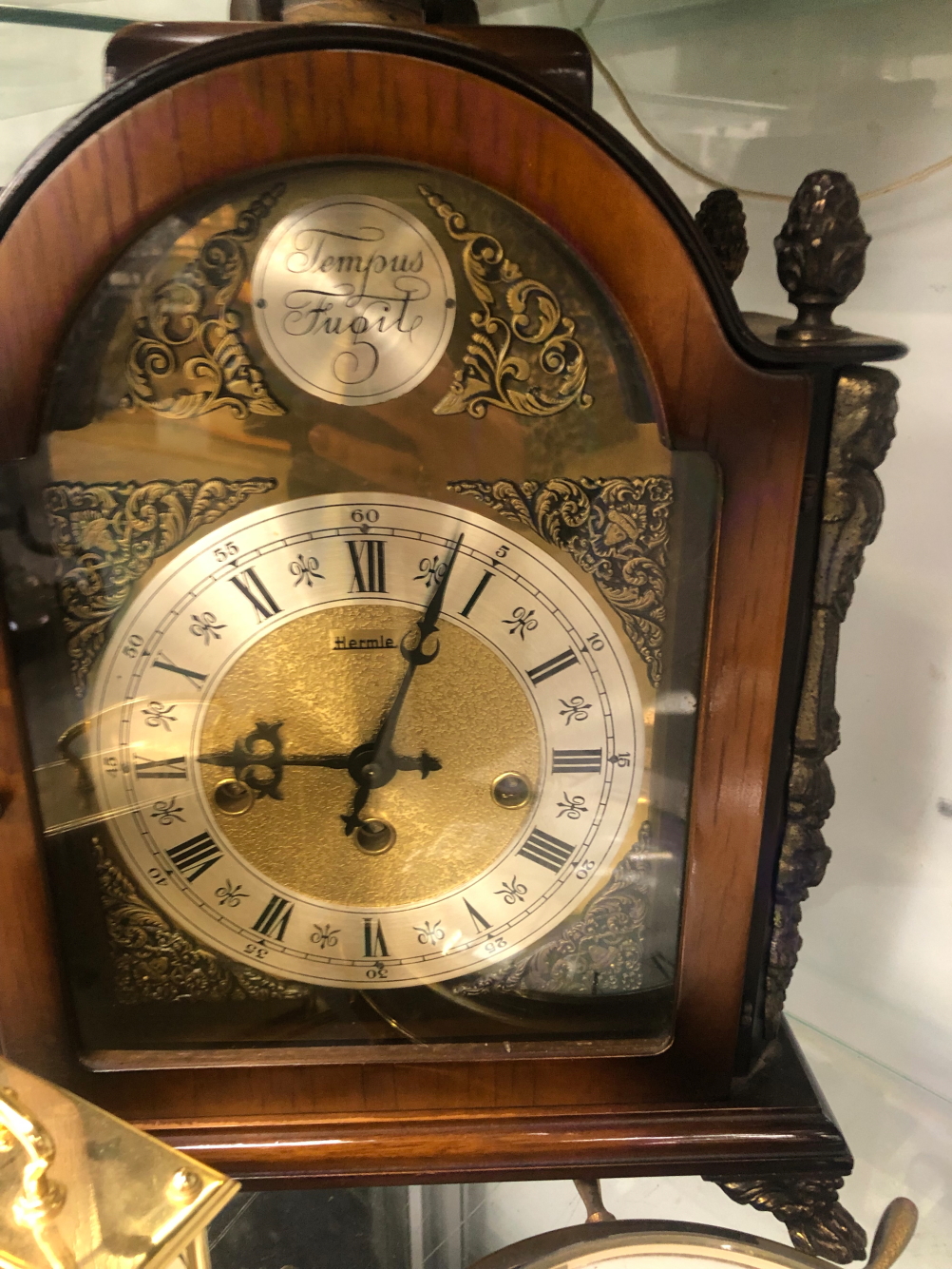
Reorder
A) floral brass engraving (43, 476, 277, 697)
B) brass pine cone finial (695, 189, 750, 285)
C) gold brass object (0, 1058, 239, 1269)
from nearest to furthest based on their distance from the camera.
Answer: gold brass object (0, 1058, 239, 1269)
floral brass engraving (43, 476, 277, 697)
brass pine cone finial (695, 189, 750, 285)

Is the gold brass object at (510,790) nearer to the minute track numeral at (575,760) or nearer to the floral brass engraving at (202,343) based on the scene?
the minute track numeral at (575,760)

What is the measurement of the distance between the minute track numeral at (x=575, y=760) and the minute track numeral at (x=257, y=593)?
192 millimetres

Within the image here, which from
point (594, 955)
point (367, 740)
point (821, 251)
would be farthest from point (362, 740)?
point (821, 251)

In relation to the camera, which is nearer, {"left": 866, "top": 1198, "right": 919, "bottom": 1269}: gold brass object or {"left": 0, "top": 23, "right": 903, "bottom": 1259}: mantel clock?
{"left": 0, "top": 23, "right": 903, "bottom": 1259}: mantel clock

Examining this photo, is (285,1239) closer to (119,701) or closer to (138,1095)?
(138,1095)

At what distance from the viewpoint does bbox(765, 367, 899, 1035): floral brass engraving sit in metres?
0.51

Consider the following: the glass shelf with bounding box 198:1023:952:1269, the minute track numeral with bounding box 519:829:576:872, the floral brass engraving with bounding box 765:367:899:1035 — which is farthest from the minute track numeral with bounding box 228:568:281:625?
the glass shelf with bounding box 198:1023:952:1269

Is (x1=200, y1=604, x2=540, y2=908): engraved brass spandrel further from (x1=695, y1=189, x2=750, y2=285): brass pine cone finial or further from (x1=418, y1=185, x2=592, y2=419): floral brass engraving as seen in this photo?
(x1=695, y1=189, x2=750, y2=285): brass pine cone finial

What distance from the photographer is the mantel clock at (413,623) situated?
48 centimetres

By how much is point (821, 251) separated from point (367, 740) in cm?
37

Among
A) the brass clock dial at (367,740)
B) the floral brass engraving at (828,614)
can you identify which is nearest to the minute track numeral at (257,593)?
the brass clock dial at (367,740)

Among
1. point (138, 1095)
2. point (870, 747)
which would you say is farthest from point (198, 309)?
point (870, 747)

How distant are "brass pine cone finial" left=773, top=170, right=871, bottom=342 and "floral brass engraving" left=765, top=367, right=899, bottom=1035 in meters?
0.04

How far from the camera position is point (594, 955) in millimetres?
625
